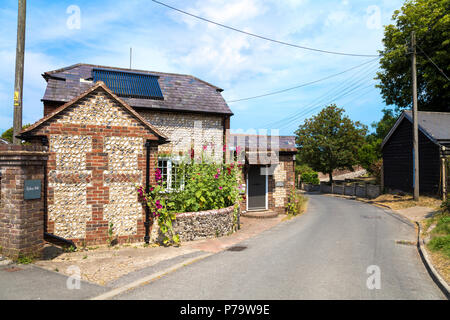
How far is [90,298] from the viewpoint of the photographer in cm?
503

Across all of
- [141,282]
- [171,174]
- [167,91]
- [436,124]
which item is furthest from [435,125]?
[141,282]

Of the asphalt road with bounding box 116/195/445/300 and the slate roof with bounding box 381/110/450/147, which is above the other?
the slate roof with bounding box 381/110/450/147

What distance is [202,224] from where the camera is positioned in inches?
396

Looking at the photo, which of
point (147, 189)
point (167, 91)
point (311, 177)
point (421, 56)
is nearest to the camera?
point (147, 189)

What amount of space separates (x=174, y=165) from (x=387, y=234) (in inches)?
333

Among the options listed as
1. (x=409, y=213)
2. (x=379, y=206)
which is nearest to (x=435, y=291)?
(x=409, y=213)

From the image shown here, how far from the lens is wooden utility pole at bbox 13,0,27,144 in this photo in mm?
8492

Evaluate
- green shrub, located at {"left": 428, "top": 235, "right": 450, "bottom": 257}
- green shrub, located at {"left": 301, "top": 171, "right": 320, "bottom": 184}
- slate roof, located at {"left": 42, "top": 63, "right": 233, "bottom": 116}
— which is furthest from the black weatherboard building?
green shrub, located at {"left": 301, "top": 171, "right": 320, "bottom": 184}

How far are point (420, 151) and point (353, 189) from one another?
875 cm

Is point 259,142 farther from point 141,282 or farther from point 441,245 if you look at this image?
point 141,282

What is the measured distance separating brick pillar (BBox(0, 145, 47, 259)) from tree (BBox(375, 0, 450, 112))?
2500 cm

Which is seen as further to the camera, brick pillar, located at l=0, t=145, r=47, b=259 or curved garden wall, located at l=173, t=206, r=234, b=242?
curved garden wall, located at l=173, t=206, r=234, b=242

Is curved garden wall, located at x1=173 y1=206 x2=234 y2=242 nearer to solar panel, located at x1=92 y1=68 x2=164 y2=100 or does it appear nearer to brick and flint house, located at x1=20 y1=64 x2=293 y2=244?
brick and flint house, located at x1=20 y1=64 x2=293 y2=244

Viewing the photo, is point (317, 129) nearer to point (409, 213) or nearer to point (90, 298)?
point (409, 213)
